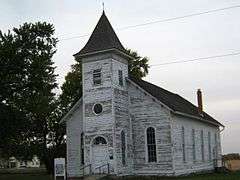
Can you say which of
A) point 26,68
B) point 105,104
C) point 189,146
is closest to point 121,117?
point 105,104

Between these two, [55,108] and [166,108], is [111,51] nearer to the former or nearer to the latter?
[166,108]

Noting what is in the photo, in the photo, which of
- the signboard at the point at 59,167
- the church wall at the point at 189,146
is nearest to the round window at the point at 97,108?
the church wall at the point at 189,146

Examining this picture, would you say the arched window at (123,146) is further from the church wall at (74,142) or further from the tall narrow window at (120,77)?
the church wall at (74,142)

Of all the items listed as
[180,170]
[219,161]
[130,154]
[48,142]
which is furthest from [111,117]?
[48,142]

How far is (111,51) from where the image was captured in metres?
34.9

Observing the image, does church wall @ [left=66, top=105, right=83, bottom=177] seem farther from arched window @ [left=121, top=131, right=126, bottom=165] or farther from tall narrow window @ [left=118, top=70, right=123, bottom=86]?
tall narrow window @ [left=118, top=70, right=123, bottom=86]

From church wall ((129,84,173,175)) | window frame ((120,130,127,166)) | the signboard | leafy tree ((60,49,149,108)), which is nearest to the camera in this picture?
the signboard

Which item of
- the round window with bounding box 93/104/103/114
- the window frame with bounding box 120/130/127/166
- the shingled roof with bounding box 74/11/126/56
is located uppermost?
the shingled roof with bounding box 74/11/126/56

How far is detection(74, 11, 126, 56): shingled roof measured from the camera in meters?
35.3

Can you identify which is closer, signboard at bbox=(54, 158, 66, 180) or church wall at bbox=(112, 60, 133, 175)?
signboard at bbox=(54, 158, 66, 180)

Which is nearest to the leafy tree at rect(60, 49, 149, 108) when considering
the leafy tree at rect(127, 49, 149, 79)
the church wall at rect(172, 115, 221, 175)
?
the leafy tree at rect(127, 49, 149, 79)

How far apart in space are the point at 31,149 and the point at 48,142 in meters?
7.03

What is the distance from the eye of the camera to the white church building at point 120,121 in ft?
113

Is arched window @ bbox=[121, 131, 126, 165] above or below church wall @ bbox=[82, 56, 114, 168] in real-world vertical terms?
below
